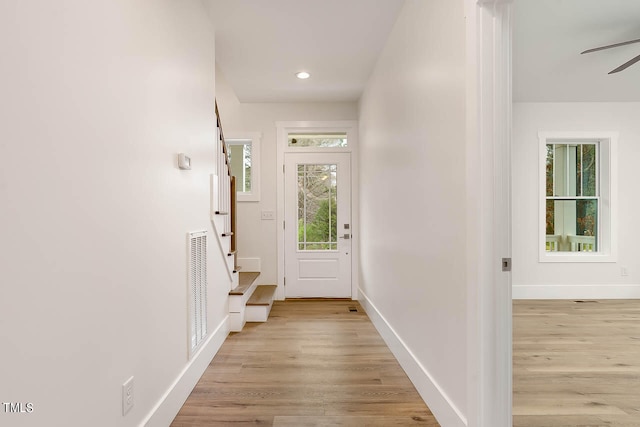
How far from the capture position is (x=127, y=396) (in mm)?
1492

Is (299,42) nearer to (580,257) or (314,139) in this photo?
(314,139)

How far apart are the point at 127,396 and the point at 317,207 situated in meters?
3.75

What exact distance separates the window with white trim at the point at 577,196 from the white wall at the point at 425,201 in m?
2.94

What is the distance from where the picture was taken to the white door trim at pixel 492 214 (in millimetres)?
1515

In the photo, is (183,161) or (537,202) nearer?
(183,161)

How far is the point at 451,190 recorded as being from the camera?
182 cm

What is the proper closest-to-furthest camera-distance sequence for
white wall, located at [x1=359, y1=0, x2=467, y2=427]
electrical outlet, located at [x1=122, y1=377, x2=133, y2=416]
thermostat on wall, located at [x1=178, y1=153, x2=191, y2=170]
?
electrical outlet, located at [x1=122, y1=377, x2=133, y2=416], white wall, located at [x1=359, y1=0, x2=467, y2=427], thermostat on wall, located at [x1=178, y1=153, x2=191, y2=170]

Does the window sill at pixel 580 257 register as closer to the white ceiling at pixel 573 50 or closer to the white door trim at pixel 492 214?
the white ceiling at pixel 573 50

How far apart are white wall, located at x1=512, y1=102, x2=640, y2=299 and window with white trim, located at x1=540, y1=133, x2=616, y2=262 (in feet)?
0.55

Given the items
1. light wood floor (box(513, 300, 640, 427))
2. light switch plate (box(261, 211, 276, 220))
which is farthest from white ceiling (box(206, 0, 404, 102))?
light wood floor (box(513, 300, 640, 427))

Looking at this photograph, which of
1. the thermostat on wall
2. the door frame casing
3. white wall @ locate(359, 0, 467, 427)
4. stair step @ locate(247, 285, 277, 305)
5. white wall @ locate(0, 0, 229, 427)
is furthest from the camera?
the door frame casing

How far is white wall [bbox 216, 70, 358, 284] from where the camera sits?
16.5 feet

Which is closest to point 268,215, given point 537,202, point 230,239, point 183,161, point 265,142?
point 265,142

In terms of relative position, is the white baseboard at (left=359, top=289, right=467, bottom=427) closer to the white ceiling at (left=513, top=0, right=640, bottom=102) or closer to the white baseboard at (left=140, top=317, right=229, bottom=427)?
the white baseboard at (left=140, top=317, right=229, bottom=427)
